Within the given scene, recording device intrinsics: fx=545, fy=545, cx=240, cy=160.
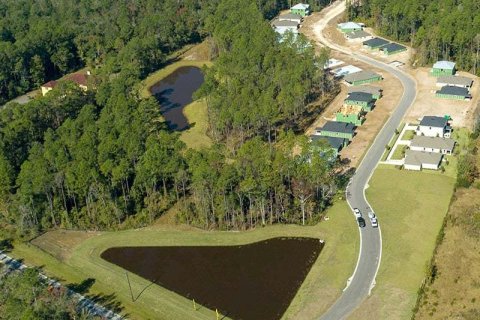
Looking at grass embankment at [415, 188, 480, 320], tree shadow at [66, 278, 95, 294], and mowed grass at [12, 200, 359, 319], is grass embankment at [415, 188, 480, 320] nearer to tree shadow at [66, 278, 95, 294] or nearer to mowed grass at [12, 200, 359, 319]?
mowed grass at [12, 200, 359, 319]

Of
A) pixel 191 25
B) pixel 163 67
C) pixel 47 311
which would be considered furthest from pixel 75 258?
pixel 191 25

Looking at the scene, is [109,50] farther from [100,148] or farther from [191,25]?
[100,148]

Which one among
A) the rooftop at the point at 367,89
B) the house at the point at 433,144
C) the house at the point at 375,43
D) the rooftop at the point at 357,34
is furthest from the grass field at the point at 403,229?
the rooftop at the point at 357,34

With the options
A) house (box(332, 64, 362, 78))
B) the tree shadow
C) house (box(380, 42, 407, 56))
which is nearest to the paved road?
the tree shadow

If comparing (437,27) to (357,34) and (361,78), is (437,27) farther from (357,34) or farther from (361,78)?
(357,34)

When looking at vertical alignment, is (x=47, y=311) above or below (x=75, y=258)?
above
